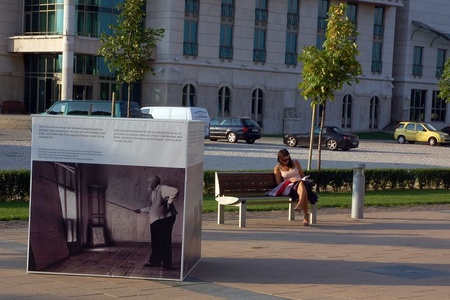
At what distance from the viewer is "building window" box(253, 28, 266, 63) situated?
214 feet

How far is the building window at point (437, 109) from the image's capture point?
80.2 meters

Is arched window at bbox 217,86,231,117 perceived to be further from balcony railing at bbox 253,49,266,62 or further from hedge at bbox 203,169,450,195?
hedge at bbox 203,169,450,195

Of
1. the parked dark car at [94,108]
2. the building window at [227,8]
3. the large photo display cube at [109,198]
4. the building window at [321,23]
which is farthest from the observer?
the building window at [321,23]

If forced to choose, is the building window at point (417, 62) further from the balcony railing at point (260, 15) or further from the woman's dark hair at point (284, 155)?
the woman's dark hair at point (284, 155)

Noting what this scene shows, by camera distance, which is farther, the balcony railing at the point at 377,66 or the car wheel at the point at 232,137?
the balcony railing at the point at 377,66

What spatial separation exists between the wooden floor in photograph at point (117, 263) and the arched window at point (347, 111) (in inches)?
2473

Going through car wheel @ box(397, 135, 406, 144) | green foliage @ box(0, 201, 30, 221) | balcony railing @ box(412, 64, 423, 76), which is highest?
balcony railing @ box(412, 64, 423, 76)

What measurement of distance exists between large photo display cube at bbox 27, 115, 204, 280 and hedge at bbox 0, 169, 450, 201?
7711mm

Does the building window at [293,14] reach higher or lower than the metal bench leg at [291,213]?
higher

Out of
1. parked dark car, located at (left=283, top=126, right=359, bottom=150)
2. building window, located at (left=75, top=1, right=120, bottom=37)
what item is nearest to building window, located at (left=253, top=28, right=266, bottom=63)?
building window, located at (left=75, top=1, right=120, bottom=37)

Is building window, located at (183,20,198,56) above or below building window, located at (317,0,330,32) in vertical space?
below

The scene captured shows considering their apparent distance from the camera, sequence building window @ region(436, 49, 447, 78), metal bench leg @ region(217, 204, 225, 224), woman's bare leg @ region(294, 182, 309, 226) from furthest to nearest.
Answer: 1. building window @ region(436, 49, 447, 78)
2. woman's bare leg @ region(294, 182, 309, 226)
3. metal bench leg @ region(217, 204, 225, 224)

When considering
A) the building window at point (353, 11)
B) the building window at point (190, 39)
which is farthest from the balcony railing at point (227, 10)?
the building window at point (353, 11)

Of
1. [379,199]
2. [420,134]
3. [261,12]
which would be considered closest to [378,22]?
[261,12]
